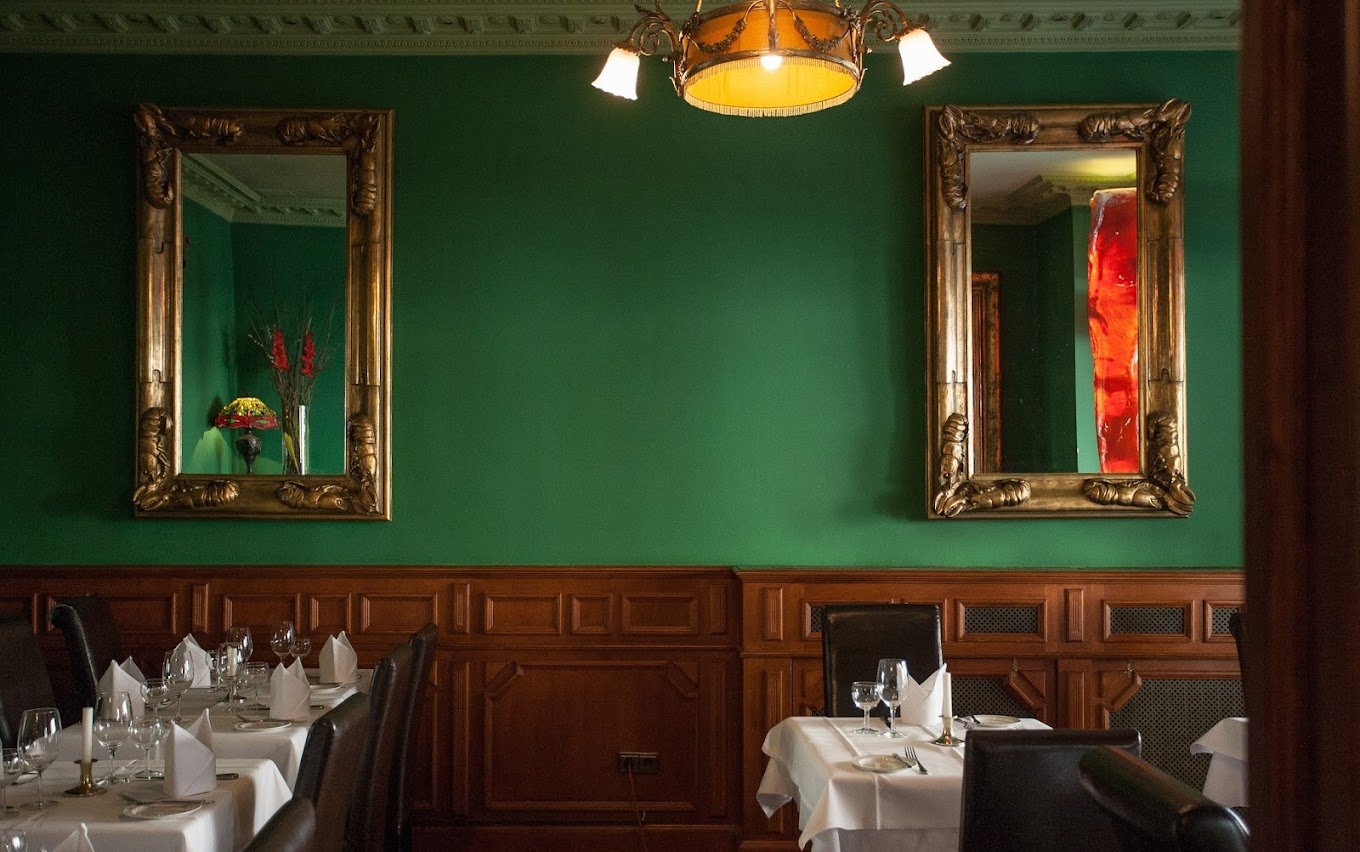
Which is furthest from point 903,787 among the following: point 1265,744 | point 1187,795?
point 1265,744

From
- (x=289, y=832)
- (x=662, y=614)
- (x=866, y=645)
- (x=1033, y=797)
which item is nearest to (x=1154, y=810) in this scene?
(x=1033, y=797)

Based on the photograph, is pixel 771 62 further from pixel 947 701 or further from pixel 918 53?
pixel 947 701

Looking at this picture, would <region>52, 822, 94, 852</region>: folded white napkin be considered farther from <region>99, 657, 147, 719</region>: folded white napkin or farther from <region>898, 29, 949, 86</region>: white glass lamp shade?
<region>898, 29, 949, 86</region>: white glass lamp shade

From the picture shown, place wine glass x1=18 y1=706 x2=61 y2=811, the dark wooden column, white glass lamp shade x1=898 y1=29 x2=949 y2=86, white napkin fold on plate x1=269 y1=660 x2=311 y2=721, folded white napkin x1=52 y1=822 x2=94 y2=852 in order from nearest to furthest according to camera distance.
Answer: the dark wooden column
folded white napkin x1=52 y1=822 x2=94 y2=852
wine glass x1=18 y1=706 x2=61 y2=811
white glass lamp shade x1=898 y1=29 x2=949 y2=86
white napkin fold on plate x1=269 y1=660 x2=311 y2=721

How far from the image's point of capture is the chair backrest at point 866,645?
4.01 metres

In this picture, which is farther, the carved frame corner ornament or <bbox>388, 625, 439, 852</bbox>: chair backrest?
the carved frame corner ornament

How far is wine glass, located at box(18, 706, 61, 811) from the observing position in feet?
8.48

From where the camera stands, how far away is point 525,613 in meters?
Result: 5.01

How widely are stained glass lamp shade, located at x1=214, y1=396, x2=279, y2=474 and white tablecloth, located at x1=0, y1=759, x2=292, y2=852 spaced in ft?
7.14

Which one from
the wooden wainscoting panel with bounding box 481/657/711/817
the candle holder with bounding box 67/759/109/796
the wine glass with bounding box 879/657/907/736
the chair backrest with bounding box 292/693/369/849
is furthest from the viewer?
the wooden wainscoting panel with bounding box 481/657/711/817

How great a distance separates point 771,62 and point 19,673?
3.20m

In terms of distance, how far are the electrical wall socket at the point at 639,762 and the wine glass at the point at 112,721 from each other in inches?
96.2

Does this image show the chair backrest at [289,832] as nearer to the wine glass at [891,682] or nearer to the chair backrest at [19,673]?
the wine glass at [891,682]

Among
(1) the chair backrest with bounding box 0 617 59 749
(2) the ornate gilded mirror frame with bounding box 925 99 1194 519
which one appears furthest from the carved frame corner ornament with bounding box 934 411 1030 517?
(1) the chair backrest with bounding box 0 617 59 749
